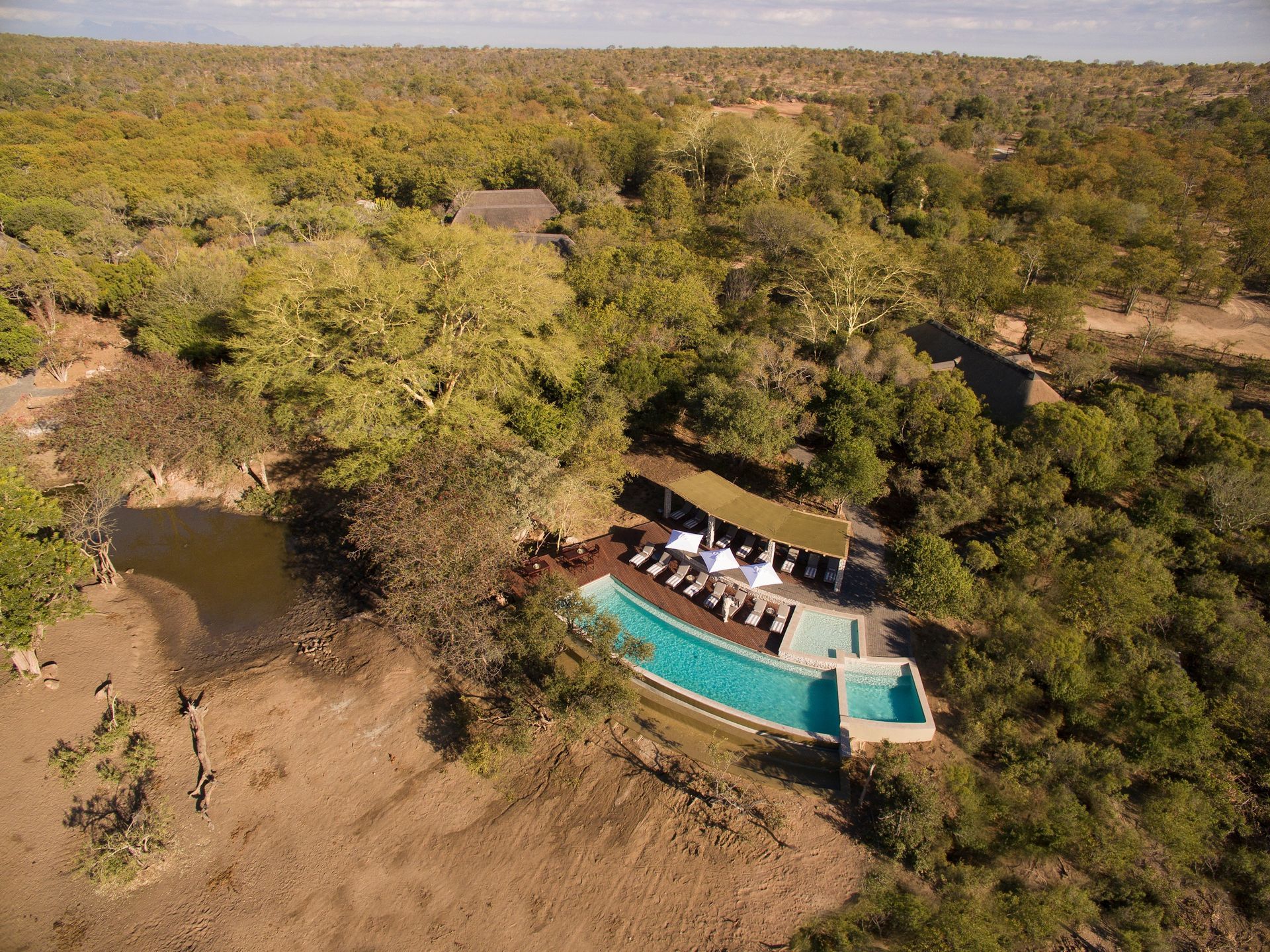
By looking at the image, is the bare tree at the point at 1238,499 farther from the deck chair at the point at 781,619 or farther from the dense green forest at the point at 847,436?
the deck chair at the point at 781,619

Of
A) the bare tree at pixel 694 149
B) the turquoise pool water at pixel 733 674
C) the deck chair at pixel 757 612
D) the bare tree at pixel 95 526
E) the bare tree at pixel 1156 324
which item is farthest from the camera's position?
the bare tree at pixel 694 149

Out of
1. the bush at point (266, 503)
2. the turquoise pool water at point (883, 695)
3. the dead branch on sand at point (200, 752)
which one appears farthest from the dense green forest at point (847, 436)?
the dead branch on sand at point (200, 752)

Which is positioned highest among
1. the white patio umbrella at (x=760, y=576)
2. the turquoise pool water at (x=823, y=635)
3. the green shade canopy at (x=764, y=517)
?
the green shade canopy at (x=764, y=517)

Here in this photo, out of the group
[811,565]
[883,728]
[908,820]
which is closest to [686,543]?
[811,565]

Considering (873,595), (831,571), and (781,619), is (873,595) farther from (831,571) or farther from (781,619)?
(781,619)

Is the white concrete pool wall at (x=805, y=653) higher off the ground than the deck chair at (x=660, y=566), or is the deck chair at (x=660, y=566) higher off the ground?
the deck chair at (x=660, y=566)

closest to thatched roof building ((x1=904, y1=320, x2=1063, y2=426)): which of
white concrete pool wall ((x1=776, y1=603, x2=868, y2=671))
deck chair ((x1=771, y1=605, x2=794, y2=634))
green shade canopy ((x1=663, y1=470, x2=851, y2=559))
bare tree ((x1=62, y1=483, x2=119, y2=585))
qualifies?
green shade canopy ((x1=663, y1=470, x2=851, y2=559))
